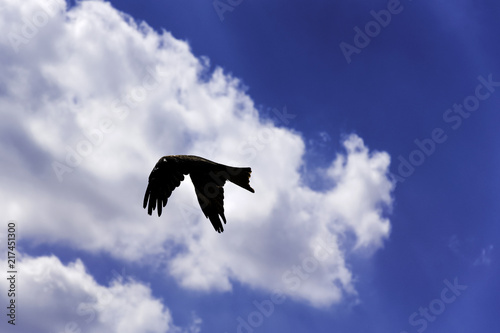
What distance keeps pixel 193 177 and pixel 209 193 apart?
77cm

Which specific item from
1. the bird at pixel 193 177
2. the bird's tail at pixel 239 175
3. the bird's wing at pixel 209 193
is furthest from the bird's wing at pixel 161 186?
the bird's tail at pixel 239 175

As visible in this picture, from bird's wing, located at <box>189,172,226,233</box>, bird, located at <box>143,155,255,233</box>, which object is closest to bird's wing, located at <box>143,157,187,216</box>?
bird, located at <box>143,155,255,233</box>

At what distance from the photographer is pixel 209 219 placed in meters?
17.8

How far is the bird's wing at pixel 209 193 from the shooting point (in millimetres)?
18016

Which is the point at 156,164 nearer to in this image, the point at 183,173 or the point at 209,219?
the point at 183,173

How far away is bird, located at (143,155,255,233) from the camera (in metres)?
17.6

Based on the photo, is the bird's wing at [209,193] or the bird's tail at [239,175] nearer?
the bird's tail at [239,175]

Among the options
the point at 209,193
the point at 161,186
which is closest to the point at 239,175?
the point at 209,193

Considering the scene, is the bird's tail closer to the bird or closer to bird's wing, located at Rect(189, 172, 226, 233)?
the bird

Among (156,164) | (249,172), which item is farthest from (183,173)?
(249,172)

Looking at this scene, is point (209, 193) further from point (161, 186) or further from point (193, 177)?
point (161, 186)

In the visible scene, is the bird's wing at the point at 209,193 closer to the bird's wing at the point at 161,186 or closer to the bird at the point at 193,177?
the bird at the point at 193,177

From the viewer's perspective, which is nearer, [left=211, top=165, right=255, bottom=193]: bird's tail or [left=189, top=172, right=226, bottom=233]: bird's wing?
[left=211, top=165, right=255, bottom=193]: bird's tail

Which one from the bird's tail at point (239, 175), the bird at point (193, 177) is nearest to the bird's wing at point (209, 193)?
the bird at point (193, 177)
